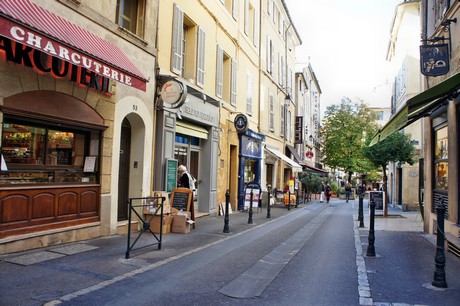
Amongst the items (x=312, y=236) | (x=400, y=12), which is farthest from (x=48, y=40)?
(x=400, y=12)

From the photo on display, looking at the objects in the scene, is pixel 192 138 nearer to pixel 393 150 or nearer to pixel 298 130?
pixel 393 150

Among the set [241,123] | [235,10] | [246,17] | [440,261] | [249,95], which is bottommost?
[440,261]

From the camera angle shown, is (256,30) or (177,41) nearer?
(177,41)

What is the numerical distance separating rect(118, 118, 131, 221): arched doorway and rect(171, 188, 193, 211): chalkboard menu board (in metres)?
1.22

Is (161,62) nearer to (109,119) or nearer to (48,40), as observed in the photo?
(109,119)

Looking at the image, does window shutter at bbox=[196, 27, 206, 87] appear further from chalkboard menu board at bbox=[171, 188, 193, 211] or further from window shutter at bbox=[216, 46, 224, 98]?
chalkboard menu board at bbox=[171, 188, 193, 211]

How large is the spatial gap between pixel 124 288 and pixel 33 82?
3.99m

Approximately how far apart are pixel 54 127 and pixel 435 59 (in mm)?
8439

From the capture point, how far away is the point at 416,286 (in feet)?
18.3

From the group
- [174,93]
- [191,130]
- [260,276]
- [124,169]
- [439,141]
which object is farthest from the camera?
[191,130]

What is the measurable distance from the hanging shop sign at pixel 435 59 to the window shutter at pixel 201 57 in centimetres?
661

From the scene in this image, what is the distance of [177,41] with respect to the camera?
11.6 metres

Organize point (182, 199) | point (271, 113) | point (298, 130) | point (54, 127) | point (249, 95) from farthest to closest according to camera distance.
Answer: point (298, 130) < point (271, 113) < point (249, 95) < point (182, 199) < point (54, 127)

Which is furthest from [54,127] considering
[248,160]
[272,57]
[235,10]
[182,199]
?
[272,57]
